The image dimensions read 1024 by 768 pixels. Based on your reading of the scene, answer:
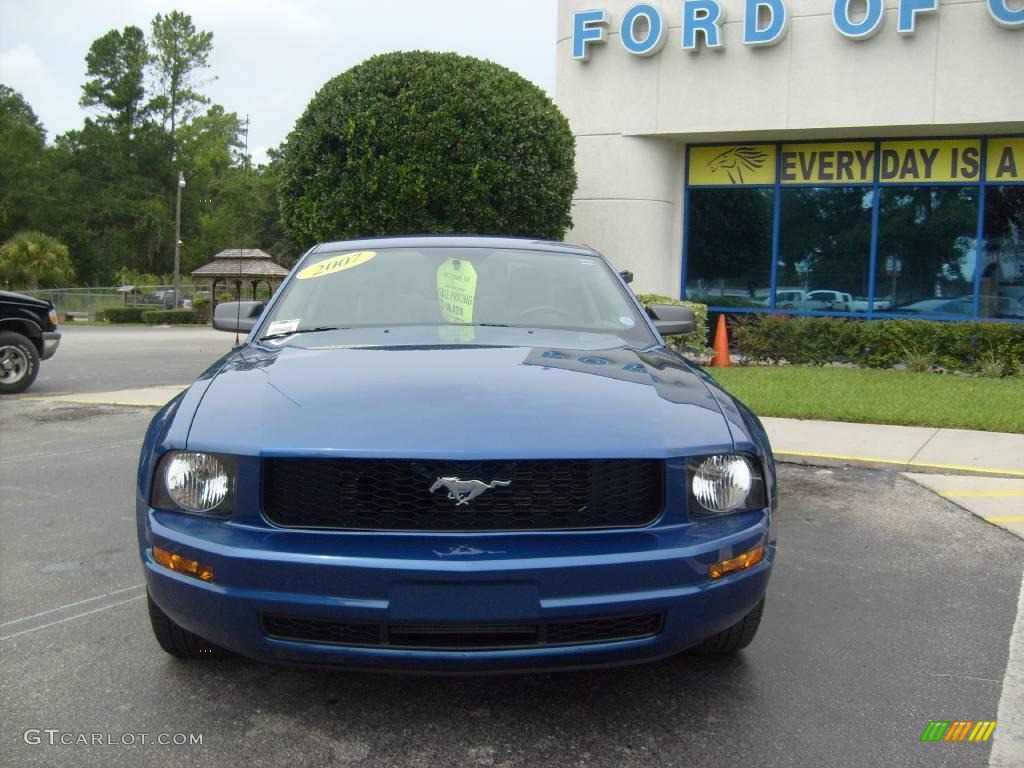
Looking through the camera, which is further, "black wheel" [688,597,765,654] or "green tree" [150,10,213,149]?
"green tree" [150,10,213,149]

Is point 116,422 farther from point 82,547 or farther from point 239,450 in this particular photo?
point 239,450

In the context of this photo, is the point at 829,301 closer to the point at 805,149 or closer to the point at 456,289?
the point at 805,149

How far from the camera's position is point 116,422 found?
9562 mm

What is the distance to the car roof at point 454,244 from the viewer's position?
4.60 meters

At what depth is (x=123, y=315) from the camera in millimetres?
43312

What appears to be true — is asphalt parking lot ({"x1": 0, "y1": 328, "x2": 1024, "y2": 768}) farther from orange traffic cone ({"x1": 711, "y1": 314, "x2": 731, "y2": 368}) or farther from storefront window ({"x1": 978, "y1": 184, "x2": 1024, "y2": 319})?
storefront window ({"x1": 978, "y1": 184, "x2": 1024, "y2": 319})

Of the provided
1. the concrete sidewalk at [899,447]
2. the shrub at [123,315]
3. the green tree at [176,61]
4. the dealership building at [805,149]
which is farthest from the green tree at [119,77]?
the concrete sidewalk at [899,447]

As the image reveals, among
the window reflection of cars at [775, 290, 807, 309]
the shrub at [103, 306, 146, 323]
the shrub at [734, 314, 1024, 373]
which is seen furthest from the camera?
the shrub at [103, 306, 146, 323]

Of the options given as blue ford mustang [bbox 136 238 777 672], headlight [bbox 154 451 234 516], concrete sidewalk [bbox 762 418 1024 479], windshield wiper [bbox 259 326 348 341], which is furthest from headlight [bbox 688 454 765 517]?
concrete sidewalk [bbox 762 418 1024 479]

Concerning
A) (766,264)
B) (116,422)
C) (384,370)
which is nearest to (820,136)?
(766,264)

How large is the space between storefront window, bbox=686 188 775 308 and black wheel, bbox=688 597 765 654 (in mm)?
14239

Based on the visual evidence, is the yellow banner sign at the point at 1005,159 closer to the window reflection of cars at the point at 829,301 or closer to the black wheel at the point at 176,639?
the window reflection of cars at the point at 829,301

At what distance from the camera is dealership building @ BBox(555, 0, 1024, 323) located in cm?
1463

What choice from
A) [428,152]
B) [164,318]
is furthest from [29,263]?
[428,152]
